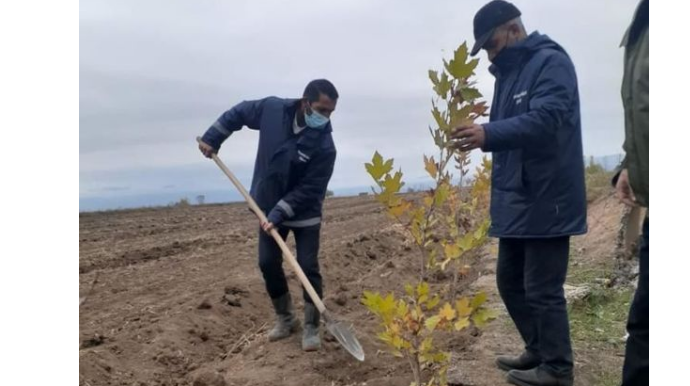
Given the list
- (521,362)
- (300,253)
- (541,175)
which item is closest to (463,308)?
(541,175)

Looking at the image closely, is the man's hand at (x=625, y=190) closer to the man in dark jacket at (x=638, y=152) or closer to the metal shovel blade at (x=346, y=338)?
the man in dark jacket at (x=638, y=152)

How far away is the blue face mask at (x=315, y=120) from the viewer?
405cm

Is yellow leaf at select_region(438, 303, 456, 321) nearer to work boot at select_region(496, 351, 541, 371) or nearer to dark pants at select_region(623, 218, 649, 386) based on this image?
dark pants at select_region(623, 218, 649, 386)

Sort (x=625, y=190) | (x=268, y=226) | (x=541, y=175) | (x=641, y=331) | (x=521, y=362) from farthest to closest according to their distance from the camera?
1. (x=268, y=226)
2. (x=521, y=362)
3. (x=541, y=175)
4. (x=625, y=190)
5. (x=641, y=331)

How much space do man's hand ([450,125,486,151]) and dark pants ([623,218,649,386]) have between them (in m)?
0.70

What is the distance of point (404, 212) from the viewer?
253 cm

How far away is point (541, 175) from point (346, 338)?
5.82ft

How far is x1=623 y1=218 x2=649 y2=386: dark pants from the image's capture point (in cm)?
189

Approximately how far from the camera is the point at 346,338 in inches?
155

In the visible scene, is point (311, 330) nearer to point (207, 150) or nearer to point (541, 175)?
point (207, 150)

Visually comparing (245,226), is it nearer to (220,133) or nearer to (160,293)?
(160,293)

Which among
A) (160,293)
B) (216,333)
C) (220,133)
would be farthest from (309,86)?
(160,293)

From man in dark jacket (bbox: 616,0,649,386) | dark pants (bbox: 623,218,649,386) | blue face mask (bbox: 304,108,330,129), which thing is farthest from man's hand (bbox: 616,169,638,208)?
blue face mask (bbox: 304,108,330,129)

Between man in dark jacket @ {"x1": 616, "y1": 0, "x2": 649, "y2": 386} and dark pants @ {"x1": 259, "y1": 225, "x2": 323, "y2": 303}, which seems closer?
man in dark jacket @ {"x1": 616, "y1": 0, "x2": 649, "y2": 386}
